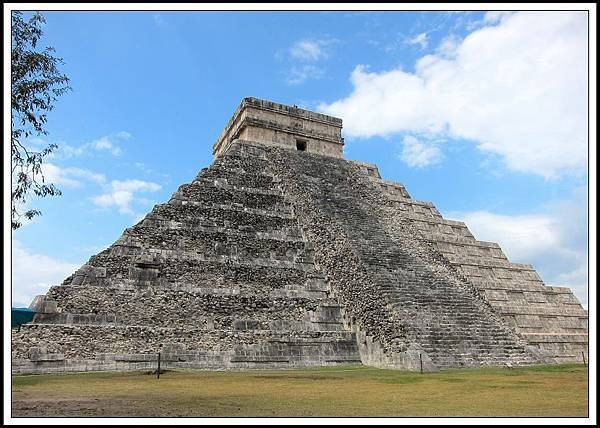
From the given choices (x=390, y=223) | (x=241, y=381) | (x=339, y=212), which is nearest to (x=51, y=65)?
(x=241, y=381)

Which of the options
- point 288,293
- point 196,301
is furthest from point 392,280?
point 196,301

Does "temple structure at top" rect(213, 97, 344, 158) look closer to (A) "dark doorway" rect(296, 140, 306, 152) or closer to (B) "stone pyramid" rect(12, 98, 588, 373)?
(A) "dark doorway" rect(296, 140, 306, 152)

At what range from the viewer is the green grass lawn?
655 centimetres

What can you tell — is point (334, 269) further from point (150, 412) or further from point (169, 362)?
point (150, 412)

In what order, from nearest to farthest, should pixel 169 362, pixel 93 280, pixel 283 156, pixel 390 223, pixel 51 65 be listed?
pixel 51 65 < pixel 169 362 < pixel 93 280 < pixel 390 223 < pixel 283 156

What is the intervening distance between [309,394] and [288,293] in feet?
24.6

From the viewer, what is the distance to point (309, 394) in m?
8.15

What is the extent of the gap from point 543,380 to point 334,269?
289 inches

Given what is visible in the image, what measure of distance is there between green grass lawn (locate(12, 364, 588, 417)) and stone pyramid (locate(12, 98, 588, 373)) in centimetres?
140

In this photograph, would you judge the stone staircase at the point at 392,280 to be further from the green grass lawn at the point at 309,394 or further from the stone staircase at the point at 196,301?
the green grass lawn at the point at 309,394

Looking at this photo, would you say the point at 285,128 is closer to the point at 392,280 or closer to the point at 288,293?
the point at 288,293

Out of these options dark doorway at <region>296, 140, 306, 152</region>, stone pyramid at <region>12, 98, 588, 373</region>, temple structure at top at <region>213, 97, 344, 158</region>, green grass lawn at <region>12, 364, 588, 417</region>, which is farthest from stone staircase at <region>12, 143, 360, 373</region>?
dark doorway at <region>296, 140, 306, 152</region>

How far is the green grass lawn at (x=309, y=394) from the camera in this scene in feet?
21.5

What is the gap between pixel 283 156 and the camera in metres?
21.8
